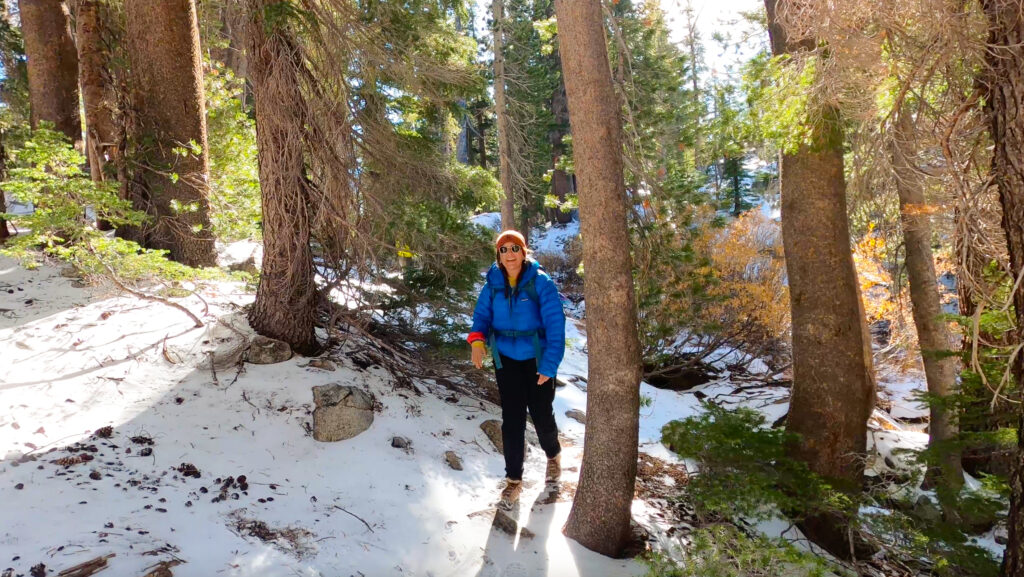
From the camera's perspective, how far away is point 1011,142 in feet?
9.86

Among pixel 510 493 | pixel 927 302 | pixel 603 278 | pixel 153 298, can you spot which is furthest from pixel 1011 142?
pixel 153 298

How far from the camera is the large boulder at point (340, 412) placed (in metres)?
4.45

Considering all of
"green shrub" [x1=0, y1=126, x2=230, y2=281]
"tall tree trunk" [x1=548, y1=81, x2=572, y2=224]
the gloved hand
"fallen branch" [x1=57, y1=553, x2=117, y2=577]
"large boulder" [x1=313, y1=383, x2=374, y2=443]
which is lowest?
"fallen branch" [x1=57, y1=553, x2=117, y2=577]

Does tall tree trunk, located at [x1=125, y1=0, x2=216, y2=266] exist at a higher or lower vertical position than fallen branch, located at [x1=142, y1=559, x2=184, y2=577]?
higher

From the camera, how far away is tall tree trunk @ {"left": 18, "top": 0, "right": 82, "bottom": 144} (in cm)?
764

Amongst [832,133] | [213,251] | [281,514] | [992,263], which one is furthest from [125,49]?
[992,263]

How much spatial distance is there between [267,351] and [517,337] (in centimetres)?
243

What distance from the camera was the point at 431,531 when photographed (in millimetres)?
3701

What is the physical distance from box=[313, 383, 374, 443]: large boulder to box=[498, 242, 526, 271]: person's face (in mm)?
1784

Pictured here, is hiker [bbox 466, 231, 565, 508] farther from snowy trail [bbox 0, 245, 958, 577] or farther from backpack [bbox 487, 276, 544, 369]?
snowy trail [bbox 0, 245, 958, 577]

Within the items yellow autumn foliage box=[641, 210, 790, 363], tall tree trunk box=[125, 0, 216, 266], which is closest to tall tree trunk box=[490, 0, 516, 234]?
yellow autumn foliage box=[641, 210, 790, 363]

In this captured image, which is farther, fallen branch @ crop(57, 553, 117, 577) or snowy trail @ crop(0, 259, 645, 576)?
snowy trail @ crop(0, 259, 645, 576)

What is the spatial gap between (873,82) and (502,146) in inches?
428

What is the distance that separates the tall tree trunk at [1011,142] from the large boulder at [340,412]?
433 cm
